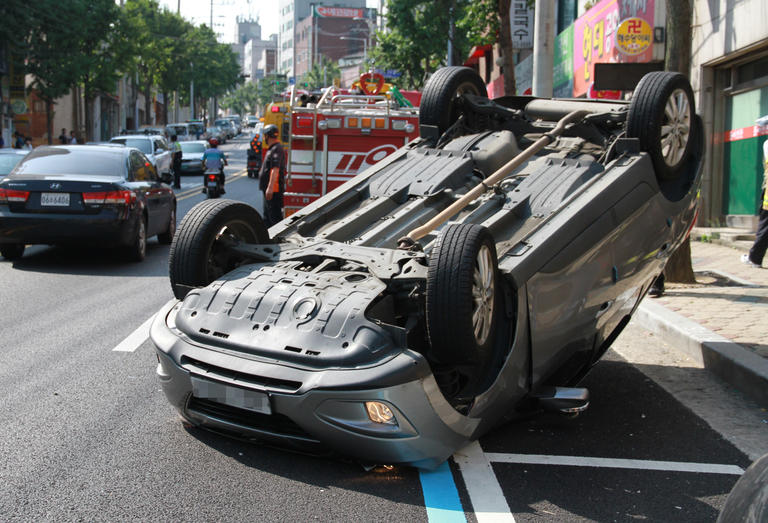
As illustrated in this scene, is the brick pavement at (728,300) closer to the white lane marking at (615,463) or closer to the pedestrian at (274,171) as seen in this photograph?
the white lane marking at (615,463)

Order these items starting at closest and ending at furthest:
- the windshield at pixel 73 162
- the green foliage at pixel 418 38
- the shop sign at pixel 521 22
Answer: the windshield at pixel 73 162
the shop sign at pixel 521 22
the green foliage at pixel 418 38

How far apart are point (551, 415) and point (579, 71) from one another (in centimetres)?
2036

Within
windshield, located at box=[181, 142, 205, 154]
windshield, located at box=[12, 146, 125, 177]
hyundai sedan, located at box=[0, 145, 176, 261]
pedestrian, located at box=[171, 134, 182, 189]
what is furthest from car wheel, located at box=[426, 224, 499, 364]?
windshield, located at box=[181, 142, 205, 154]

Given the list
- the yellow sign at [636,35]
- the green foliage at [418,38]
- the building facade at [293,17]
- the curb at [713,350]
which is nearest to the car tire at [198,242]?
the curb at [713,350]

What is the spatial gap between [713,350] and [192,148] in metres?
32.4

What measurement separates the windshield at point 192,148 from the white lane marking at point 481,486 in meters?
33.2

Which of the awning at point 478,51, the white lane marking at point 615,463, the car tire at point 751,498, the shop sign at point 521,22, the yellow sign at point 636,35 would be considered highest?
the awning at point 478,51

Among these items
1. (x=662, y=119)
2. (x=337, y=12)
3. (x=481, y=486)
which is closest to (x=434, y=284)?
(x=481, y=486)

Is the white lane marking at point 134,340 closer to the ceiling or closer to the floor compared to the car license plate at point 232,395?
closer to the floor

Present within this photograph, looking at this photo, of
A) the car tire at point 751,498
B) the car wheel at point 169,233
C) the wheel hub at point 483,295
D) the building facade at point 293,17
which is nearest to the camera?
the car tire at point 751,498

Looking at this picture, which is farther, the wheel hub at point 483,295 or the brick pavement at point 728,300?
the brick pavement at point 728,300

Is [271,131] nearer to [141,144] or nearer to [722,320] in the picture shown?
[722,320]

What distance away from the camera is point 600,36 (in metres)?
21.4

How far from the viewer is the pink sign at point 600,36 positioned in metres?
18.5
